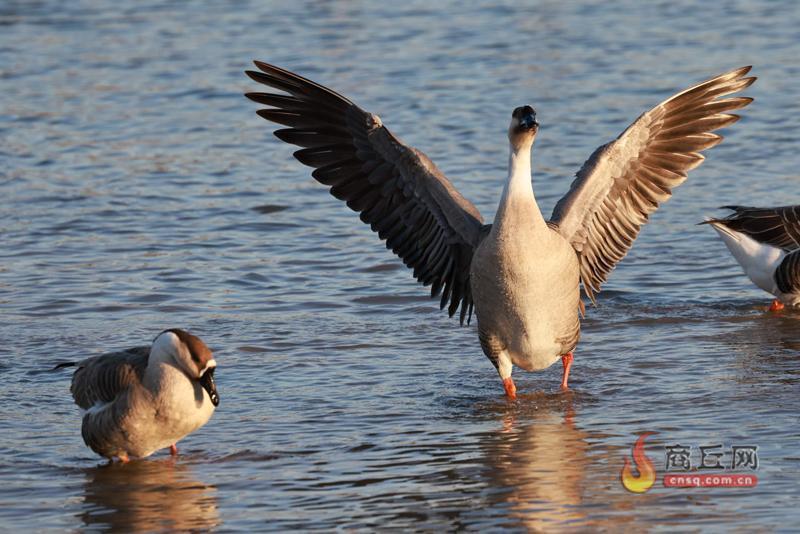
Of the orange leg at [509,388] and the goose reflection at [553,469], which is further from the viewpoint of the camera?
the orange leg at [509,388]

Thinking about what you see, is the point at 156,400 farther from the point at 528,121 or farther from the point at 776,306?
the point at 776,306

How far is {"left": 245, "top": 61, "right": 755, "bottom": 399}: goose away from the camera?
764 cm

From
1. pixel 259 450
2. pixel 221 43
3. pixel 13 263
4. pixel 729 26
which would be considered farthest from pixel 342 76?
pixel 259 450

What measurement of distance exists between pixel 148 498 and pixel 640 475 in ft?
7.88

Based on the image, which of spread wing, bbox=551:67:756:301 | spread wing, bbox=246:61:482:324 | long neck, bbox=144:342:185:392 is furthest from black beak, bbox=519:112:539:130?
long neck, bbox=144:342:185:392

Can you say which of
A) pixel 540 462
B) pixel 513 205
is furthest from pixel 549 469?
pixel 513 205

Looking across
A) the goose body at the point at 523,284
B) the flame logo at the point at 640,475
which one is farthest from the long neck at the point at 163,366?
the flame logo at the point at 640,475

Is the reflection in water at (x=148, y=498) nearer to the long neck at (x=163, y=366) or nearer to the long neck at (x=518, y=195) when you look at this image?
the long neck at (x=163, y=366)

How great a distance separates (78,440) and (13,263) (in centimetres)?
415

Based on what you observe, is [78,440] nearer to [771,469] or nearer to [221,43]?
[771,469]

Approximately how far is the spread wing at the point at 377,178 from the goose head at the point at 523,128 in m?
0.81

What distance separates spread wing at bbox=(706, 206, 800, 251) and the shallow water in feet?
1.61

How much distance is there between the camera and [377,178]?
853 centimetres

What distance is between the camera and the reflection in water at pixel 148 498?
628 centimetres
